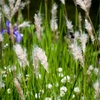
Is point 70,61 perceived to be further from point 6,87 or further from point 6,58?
point 6,87

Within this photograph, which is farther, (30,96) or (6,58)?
(6,58)

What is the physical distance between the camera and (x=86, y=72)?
1.68 metres

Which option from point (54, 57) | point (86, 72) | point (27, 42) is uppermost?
point (27, 42)

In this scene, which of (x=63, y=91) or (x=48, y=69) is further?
(x=48, y=69)

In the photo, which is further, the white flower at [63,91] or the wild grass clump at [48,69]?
the white flower at [63,91]

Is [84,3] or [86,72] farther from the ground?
[84,3]

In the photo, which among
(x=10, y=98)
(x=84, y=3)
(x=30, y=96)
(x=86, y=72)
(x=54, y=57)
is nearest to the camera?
(x=84, y=3)

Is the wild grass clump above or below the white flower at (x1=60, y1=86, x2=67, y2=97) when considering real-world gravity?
above

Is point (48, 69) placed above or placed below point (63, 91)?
above

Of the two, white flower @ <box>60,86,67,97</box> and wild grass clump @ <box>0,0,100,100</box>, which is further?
white flower @ <box>60,86,67,97</box>

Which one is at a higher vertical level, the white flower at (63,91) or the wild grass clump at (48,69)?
the wild grass clump at (48,69)

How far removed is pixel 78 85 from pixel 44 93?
41cm

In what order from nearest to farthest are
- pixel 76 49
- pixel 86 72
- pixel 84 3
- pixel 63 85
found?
pixel 76 49, pixel 84 3, pixel 86 72, pixel 63 85

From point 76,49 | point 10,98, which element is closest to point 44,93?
point 10,98
